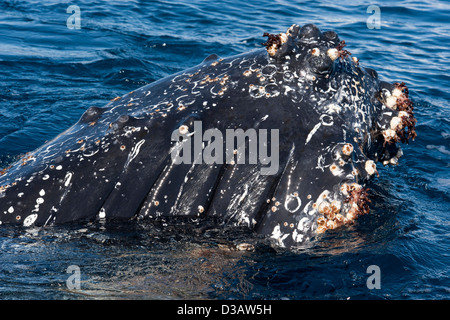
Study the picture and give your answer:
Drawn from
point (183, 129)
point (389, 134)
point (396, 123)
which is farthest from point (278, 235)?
point (396, 123)

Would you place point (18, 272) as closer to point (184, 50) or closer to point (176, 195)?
point (176, 195)

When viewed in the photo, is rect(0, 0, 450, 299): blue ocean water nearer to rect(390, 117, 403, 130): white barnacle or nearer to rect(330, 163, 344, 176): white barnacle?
rect(330, 163, 344, 176): white barnacle

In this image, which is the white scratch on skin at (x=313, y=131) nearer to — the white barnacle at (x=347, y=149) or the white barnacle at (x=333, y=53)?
the white barnacle at (x=347, y=149)

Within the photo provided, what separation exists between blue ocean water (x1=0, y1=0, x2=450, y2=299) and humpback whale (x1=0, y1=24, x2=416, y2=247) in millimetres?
254

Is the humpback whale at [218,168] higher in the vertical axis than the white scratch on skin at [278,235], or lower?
higher

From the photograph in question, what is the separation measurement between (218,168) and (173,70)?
32.5ft

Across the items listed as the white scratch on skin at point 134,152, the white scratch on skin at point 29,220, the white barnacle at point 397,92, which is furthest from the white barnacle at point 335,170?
the white scratch on skin at point 29,220

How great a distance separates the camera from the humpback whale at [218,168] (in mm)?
5816

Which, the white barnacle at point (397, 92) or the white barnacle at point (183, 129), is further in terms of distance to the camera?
the white barnacle at point (397, 92)

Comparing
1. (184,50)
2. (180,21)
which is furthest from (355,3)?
(184,50)

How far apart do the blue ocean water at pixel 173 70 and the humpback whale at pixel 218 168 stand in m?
0.25

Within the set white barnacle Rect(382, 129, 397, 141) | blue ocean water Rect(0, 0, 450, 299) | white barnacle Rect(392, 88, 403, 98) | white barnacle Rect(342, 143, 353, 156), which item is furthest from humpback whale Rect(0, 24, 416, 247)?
white barnacle Rect(392, 88, 403, 98)

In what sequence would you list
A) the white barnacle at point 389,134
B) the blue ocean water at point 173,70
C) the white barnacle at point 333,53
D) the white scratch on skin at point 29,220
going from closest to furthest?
the blue ocean water at point 173,70
the white scratch on skin at point 29,220
the white barnacle at point 333,53
the white barnacle at point 389,134

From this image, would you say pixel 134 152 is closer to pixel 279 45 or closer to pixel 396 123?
pixel 279 45
